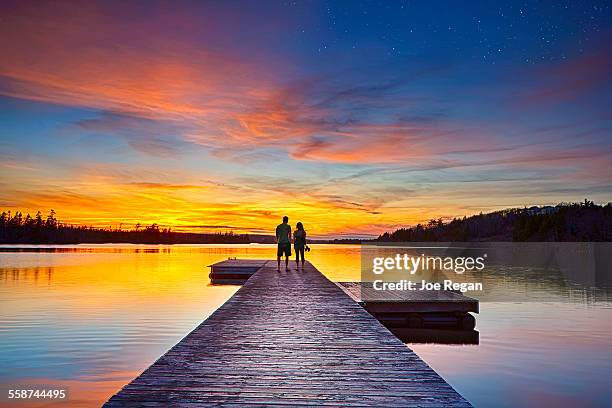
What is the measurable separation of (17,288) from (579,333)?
3082 centimetres

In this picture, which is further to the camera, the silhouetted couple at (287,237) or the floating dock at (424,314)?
the silhouetted couple at (287,237)

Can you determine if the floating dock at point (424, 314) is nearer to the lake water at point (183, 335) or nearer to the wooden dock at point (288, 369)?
the lake water at point (183, 335)

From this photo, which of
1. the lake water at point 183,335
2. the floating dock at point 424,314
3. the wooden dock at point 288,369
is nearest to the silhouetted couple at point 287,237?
the floating dock at point 424,314

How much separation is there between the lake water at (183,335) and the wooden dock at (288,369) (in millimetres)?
4302

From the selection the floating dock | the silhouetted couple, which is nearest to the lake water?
the floating dock

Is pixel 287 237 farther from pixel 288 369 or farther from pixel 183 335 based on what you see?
pixel 288 369

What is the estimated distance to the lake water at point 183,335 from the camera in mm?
13016

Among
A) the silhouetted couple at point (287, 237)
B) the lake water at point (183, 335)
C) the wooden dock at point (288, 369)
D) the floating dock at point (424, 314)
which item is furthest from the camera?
the silhouetted couple at point (287, 237)

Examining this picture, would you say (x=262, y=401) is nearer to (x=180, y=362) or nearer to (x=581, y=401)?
(x=180, y=362)

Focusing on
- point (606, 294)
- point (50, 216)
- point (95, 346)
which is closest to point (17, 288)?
point (95, 346)

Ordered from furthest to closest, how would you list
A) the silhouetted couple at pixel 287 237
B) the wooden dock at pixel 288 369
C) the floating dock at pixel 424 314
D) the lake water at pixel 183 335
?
the silhouetted couple at pixel 287 237 → the floating dock at pixel 424 314 → the lake water at pixel 183 335 → the wooden dock at pixel 288 369

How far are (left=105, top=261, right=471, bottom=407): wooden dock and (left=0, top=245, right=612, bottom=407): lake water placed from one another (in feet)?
14.1

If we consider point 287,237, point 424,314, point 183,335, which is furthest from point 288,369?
point 287,237

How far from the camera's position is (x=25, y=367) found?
14.1 metres
